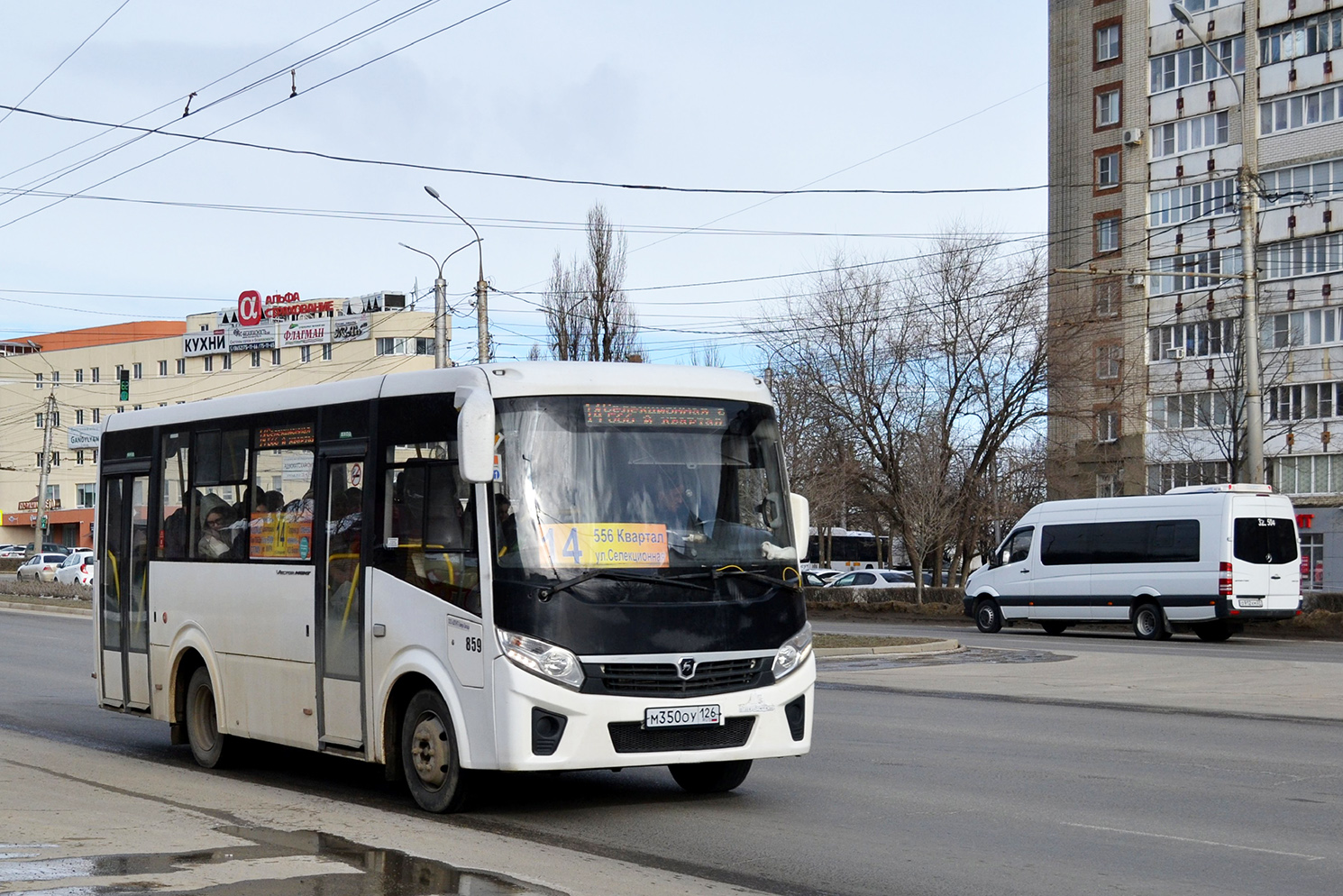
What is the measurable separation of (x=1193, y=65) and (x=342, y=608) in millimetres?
60683

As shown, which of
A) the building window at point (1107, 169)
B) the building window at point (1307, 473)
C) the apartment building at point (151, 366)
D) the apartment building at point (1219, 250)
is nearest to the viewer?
the apartment building at point (1219, 250)

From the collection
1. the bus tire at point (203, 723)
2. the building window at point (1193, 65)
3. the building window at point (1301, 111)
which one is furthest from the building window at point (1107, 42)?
the bus tire at point (203, 723)

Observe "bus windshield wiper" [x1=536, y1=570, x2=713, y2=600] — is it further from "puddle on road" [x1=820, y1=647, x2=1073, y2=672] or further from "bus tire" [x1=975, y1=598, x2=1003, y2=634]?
"bus tire" [x1=975, y1=598, x2=1003, y2=634]

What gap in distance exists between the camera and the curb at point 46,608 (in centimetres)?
4191

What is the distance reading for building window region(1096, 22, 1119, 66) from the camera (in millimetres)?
67938

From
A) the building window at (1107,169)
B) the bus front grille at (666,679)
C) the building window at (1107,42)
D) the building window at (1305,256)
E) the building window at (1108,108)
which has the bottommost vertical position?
the bus front grille at (666,679)

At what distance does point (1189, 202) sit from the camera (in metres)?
63.2

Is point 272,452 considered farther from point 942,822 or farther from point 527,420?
point 942,822

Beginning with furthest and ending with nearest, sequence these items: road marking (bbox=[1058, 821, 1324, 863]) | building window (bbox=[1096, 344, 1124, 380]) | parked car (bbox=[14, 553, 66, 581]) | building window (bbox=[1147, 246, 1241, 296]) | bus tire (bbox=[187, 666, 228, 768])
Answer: parked car (bbox=[14, 553, 66, 581]), building window (bbox=[1147, 246, 1241, 296]), building window (bbox=[1096, 344, 1124, 380]), bus tire (bbox=[187, 666, 228, 768]), road marking (bbox=[1058, 821, 1324, 863])

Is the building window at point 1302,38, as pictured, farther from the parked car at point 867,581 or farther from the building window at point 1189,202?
the parked car at point 867,581

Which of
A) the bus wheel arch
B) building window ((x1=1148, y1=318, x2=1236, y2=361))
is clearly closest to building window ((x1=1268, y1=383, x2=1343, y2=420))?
building window ((x1=1148, y1=318, x2=1236, y2=361))

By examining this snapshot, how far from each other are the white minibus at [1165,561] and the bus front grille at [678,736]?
73.3 feet

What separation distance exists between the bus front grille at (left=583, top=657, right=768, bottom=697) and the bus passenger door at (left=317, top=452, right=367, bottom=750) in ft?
6.11

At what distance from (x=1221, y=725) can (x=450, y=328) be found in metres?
53.5
